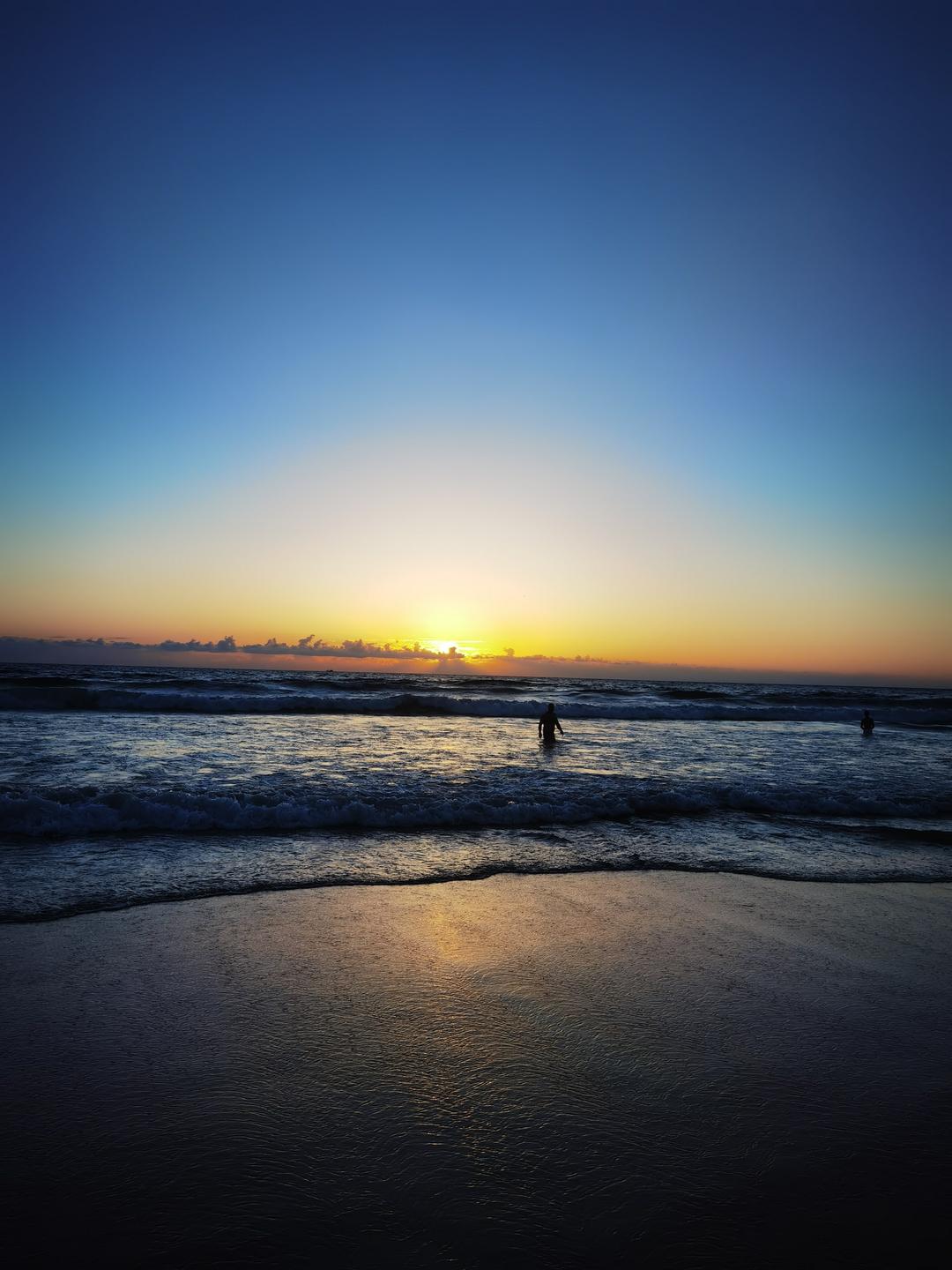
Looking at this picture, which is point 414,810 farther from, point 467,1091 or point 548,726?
point 548,726

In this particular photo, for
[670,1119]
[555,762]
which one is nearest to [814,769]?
[555,762]

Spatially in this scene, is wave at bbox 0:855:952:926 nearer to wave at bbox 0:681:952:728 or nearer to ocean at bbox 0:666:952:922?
ocean at bbox 0:666:952:922

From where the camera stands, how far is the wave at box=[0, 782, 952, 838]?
30.5 feet

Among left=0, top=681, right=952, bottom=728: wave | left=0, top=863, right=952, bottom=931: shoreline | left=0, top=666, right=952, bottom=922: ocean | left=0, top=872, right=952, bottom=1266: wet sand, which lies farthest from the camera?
left=0, top=681, right=952, bottom=728: wave

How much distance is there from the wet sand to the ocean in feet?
6.17

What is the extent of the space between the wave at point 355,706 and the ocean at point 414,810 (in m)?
10.8

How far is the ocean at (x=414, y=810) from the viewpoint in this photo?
778cm

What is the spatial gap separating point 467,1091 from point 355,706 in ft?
124

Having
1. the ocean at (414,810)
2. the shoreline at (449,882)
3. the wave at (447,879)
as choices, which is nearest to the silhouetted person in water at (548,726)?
the ocean at (414,810)

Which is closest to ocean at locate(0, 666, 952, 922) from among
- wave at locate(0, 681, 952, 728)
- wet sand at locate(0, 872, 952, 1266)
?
wet sand at locate(0, 872, 952, 1266)

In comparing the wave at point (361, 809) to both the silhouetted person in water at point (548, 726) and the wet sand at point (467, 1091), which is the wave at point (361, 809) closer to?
the wet sand at point (467, 1091)

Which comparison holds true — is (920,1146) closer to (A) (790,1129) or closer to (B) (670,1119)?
(A) (790,1129)

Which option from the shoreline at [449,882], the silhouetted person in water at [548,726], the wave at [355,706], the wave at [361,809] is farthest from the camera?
the wave at [355,706]

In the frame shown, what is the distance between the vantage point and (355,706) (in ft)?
133
